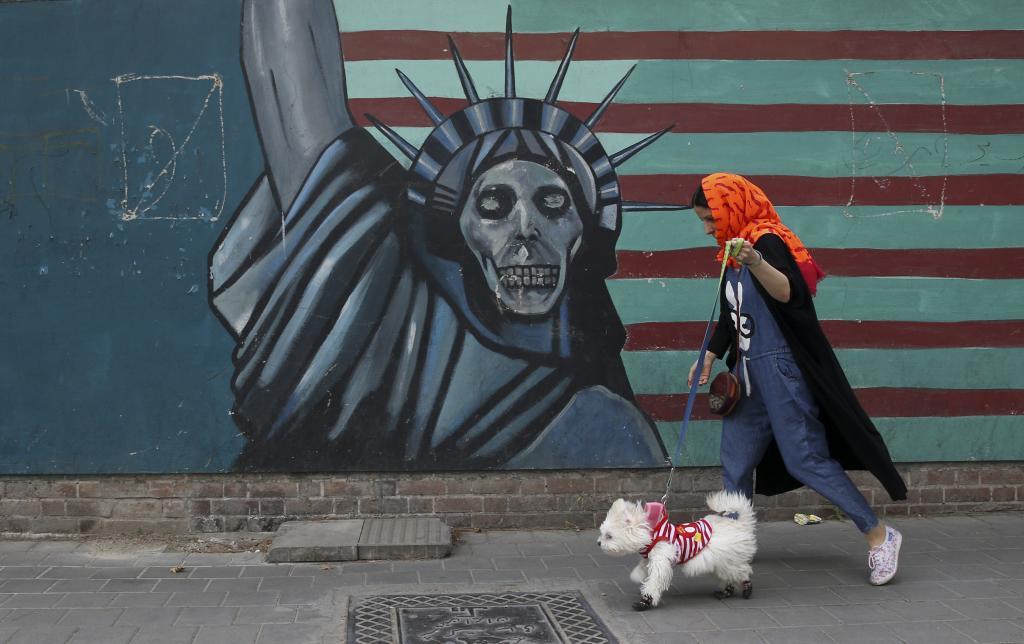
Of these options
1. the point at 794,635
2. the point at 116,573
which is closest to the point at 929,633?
the point at 794,635

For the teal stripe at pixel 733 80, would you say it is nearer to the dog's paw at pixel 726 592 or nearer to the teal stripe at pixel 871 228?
the teal stripe at pixel 871 228

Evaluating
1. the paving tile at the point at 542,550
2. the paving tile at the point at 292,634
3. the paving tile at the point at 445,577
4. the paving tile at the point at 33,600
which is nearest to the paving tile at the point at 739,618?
the paving tile at the point at 542,550

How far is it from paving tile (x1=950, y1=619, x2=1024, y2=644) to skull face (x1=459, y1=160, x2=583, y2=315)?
113 inches

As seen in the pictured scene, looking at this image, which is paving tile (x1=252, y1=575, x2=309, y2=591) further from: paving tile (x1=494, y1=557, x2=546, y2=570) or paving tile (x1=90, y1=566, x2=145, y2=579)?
paving tile (x1=494, y1=557, x2=546, y2=570)

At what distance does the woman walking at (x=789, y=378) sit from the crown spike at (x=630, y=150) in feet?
3.80

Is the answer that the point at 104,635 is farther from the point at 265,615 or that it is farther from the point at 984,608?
the point at 984,608

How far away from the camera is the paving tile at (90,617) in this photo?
4707mm

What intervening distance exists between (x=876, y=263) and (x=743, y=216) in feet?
5.63

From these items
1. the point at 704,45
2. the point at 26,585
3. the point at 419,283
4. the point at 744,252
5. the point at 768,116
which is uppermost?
the point at 704,45

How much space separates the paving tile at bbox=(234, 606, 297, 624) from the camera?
4754 mm

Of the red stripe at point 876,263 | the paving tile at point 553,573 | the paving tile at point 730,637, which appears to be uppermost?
the red stripe at point 876,263

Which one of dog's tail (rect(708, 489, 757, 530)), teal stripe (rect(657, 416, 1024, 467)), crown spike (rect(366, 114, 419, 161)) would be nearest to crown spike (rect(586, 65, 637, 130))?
crown spike (rect(366, 114, 419, 161))

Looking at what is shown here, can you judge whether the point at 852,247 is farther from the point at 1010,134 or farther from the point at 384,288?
the point at 384,288

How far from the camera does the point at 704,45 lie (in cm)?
635
